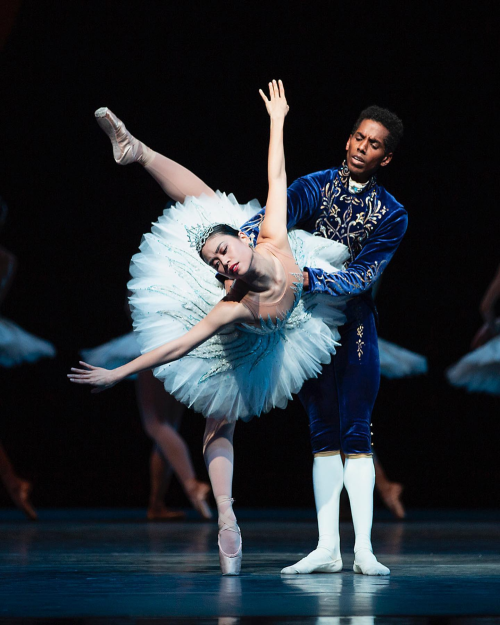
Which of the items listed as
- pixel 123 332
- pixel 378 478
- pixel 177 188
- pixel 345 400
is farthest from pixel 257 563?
pixel 123 332

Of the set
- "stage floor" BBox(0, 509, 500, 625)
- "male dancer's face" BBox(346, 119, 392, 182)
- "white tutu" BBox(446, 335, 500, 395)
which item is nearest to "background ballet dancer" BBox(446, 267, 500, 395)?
"white tutu" BBox(446, 335, 500, 395)

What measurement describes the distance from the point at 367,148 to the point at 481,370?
2825 mm

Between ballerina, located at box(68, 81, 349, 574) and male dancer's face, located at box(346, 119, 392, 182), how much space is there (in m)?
0.21

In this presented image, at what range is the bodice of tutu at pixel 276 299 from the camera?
2594 millimetres

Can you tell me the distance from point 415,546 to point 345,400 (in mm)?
1023

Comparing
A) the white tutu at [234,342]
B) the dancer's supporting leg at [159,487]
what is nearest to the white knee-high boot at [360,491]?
the white tutu at [234,342]

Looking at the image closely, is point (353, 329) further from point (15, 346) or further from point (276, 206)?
point (15, 346)

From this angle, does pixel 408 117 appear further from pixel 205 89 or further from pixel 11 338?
pixel 11 338

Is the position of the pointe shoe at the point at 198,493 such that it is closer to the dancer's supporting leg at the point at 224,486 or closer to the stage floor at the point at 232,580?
the stage floor at the point at 232,580

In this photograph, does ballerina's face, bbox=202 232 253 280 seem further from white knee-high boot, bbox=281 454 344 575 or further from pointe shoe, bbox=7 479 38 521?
pointe shoe, bbox=7 479 38 521

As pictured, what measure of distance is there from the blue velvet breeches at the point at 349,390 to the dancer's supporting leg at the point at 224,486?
0.83 feet

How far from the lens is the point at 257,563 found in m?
3.01

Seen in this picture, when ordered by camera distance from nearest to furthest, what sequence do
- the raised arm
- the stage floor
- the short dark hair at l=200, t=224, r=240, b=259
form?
the stage floor → the short dark hair at l=200, t=224, r=240, b=259 → the raised arm

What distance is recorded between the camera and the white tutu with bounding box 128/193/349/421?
9.02ft
